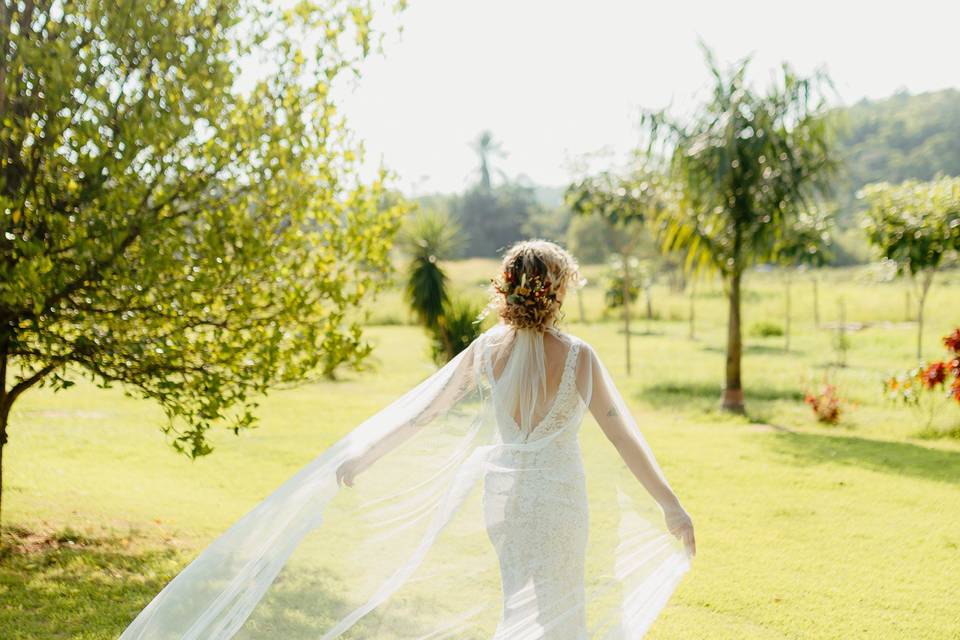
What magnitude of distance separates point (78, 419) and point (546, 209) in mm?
79682

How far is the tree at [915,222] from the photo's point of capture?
11.4 meters

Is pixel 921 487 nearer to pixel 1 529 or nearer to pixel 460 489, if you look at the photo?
pixel 460 489

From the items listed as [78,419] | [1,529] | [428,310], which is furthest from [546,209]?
[1,529]

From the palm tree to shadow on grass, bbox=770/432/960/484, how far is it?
98834mm

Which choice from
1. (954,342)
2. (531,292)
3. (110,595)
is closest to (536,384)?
(531,292)

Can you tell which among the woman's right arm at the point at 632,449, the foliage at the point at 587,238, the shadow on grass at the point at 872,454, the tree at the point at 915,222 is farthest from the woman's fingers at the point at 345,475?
the foliage at the point at 587,238

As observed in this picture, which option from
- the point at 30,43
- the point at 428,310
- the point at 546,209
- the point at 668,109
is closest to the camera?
the point at 30,43

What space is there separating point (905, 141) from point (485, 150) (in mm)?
45839

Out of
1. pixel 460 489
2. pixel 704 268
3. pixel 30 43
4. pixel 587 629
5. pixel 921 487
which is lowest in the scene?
pixel 921 487

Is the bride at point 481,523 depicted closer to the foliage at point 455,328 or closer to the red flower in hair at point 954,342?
the red flower in hair at point 954,342

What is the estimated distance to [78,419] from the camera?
41.5ft

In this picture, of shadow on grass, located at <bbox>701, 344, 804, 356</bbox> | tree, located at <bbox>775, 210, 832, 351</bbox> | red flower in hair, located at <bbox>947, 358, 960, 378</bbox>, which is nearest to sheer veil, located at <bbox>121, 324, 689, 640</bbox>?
red flower in hair, located at <bbox>947, 358, 960, 378</bbox>

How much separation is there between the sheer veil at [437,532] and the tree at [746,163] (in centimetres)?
975

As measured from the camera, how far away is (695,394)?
15.8m
